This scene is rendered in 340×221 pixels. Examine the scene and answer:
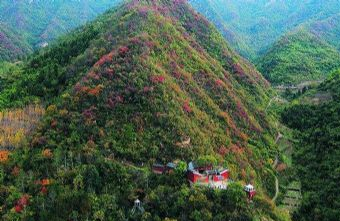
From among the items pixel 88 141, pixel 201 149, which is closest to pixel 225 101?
pixel 201 149

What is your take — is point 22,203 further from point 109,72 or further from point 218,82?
point 218,82

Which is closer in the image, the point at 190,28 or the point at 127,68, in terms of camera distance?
the point at 127,68

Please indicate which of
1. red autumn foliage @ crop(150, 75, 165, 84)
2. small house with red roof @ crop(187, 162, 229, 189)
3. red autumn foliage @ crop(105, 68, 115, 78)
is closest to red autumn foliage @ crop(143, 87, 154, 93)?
red autumn foliage @ crop(150, 75, 165, 84)

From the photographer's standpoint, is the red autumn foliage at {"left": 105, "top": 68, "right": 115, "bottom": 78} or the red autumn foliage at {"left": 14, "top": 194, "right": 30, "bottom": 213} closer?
the red autumn foliage at {"left": 14, "top": 194, "right": 30, "bottom": 213}

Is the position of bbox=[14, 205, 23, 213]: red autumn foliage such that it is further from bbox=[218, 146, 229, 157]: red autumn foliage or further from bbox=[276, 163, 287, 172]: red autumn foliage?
bbox=[276, 163, 287, 172]: red autumn foliage

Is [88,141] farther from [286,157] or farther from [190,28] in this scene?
[190,28]
